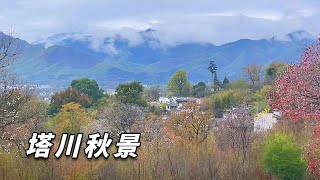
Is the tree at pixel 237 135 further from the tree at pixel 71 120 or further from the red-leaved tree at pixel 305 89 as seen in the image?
the red-leaved tree at pixel 305 89

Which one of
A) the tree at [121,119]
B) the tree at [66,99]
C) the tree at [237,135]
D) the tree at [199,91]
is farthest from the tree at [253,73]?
the tree at [121,119]

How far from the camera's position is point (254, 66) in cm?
6869

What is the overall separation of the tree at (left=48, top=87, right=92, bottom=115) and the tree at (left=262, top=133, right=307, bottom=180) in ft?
73.1

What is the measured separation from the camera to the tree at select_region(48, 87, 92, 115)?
45.3m

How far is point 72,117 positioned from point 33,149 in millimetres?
20825

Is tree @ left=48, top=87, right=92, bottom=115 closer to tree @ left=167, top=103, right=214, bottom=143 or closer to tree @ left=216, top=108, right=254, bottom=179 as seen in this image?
tree @ left=167, top=103, right=214, bottom=143

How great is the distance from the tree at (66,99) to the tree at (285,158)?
22291 mm

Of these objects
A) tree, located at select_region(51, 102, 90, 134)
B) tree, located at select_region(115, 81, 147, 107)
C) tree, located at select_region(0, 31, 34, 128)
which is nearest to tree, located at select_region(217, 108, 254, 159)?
tree, located at select_region(51, 102, 90, 134)

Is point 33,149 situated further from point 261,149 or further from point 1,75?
point 261,149

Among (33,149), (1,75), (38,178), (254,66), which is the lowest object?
(38,178)

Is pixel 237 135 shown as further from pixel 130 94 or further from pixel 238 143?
pixel 130 94

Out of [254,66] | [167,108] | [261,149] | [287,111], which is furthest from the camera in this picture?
[254,66]

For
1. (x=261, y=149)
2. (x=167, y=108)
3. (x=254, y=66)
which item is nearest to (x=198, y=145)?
(x=261, y=149)

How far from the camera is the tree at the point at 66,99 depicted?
4534cm
